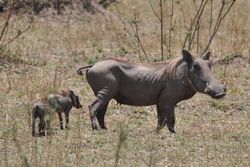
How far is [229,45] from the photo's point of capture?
13750mm

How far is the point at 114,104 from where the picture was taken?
10.0 m

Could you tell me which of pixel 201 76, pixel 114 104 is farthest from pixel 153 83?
pixel 114 104

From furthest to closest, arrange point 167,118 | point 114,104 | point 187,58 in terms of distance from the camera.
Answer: point 114,104, point 187,58, point 167,118

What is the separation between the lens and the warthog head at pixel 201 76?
849cm

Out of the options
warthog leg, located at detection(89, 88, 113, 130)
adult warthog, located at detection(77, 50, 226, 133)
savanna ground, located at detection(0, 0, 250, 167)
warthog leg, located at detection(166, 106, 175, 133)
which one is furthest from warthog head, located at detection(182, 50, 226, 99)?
warthog leg, located at detection(89, 88, 113, 130)

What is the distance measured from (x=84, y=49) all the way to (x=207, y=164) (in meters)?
6.49

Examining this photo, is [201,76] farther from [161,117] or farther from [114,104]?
[114,104]

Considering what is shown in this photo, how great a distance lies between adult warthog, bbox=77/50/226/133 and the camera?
27.9 feet

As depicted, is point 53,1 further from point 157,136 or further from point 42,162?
point 42,162

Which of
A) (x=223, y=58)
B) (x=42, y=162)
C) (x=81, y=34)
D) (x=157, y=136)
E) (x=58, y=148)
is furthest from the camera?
(x=81, y=34)

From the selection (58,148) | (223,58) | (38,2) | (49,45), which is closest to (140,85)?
(58,148)

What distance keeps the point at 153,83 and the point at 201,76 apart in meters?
0.51

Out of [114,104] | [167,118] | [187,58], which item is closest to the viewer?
[167,118]

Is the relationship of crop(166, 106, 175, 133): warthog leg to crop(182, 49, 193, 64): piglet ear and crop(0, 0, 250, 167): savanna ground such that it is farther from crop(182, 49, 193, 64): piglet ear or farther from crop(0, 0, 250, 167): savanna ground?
crop(182, 49, 193, 64): piglet ear
